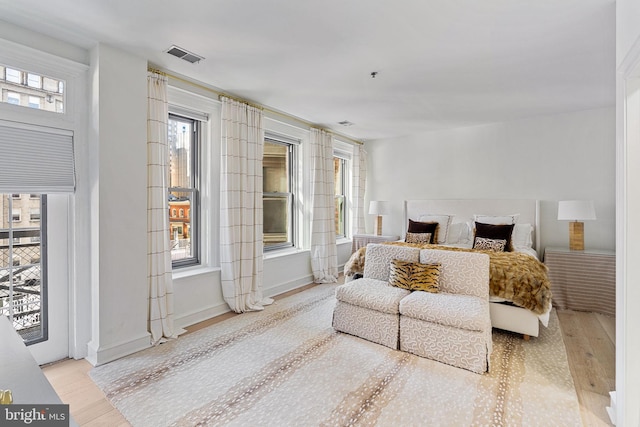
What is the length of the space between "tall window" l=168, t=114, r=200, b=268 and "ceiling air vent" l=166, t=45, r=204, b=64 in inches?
32.3

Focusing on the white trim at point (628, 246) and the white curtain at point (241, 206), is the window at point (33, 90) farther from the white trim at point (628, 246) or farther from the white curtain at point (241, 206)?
the white trim at point (628, 246)

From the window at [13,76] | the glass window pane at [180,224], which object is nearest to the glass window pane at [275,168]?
the glass window pane at [180,224]

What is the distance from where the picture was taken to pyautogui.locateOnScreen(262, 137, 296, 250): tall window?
185 inches

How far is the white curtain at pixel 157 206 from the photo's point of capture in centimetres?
286

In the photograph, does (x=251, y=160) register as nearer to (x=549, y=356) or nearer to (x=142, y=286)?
(x=142, y=286)

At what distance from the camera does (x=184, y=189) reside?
11.4ft

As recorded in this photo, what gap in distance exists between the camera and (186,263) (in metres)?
3.52

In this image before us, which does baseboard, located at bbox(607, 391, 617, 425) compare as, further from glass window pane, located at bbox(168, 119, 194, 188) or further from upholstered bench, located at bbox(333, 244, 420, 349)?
glass window pane, located at bbox(168, 119, 194, 188)

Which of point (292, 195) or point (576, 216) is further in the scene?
point (292, 195)

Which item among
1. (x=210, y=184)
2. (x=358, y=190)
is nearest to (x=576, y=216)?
(x=358, y=190)

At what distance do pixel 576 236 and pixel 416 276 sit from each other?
2502mm

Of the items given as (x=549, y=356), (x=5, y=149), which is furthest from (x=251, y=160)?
(x=549, y=356)

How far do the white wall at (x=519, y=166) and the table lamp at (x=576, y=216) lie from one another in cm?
37

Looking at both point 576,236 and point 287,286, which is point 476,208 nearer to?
point 576,236
